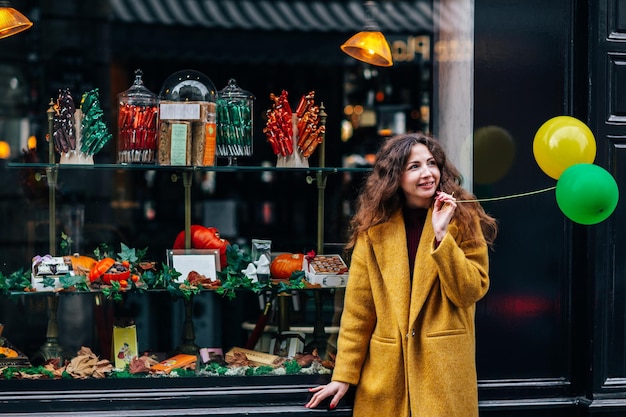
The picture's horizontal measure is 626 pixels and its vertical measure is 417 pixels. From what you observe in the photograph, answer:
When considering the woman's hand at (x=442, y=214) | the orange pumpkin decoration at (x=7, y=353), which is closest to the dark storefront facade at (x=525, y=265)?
the orange pumpkin decoration at (x=7, y=353)

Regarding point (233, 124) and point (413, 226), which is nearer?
point (413, 226)

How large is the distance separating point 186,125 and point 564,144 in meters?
2.17

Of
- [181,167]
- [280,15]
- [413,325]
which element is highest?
[280,15]

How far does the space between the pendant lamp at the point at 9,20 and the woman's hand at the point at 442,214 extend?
2.89 meters

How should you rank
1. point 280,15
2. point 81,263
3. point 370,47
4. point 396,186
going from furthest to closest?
point 280,15, point 370,47, point 81,263, point 396,186

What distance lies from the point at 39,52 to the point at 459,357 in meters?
5.96

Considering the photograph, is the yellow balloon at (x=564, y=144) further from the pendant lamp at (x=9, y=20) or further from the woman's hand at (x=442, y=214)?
the pendant lamp at (x=9, y=20)

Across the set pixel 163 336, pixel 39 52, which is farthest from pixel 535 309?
pixel 39 52

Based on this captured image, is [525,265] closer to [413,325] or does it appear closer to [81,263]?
[413,325]

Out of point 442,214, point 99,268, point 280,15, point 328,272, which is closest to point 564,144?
point 442,214

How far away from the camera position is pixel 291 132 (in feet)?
17.8

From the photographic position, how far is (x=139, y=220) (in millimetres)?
8906

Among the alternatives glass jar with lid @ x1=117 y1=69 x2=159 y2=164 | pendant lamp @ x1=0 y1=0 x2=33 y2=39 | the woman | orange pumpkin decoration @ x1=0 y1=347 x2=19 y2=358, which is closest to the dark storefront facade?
orange pumpkin decoration @ x1=0 y1=347 x2=19 y2=358

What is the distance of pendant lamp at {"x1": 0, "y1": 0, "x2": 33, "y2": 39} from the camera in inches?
211
